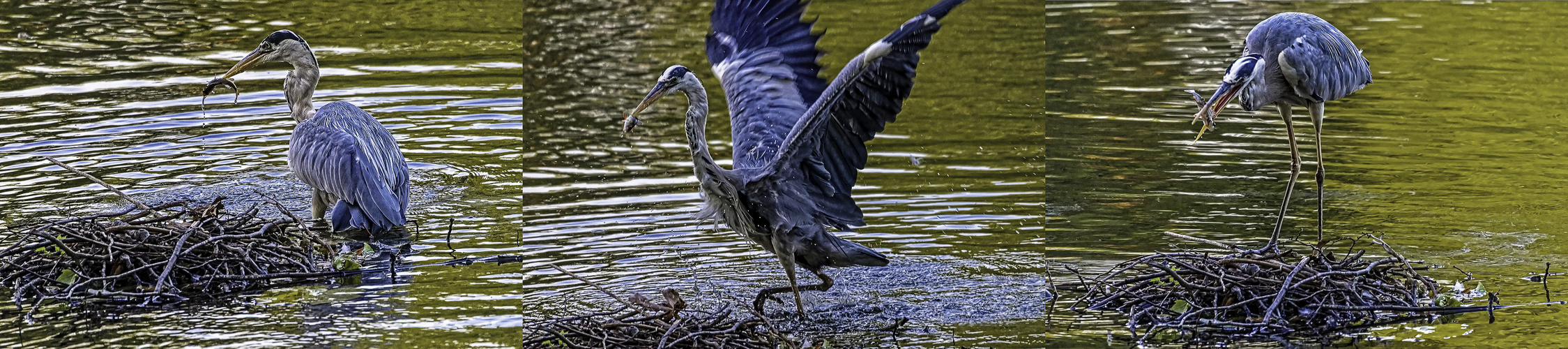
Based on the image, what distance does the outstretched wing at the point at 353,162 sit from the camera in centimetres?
695

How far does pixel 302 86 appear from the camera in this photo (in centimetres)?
784

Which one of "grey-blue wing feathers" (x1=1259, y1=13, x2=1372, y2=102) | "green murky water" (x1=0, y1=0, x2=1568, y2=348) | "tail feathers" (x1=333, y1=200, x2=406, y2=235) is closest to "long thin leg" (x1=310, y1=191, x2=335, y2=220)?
"tail feathers" (x1=333, y1=200, x2=406, y2=235)

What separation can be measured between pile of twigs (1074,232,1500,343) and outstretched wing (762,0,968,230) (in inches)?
45.5

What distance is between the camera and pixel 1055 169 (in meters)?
8.90

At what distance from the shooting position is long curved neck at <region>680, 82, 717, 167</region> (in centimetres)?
560

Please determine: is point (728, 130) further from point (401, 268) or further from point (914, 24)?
point (914, 24)

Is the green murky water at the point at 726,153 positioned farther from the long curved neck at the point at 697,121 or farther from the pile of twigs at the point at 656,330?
the long curved neck at the point at 697,121

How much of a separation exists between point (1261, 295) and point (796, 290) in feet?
6.11

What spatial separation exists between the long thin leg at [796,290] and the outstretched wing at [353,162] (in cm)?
194

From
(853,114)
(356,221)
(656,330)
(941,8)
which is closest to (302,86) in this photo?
(356,221)

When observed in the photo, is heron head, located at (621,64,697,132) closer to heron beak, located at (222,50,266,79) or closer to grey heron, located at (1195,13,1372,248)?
grey heron, located at (1195,13,1372,248)

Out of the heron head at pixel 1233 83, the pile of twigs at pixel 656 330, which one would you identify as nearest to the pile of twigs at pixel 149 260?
the pile of twigs at pixel 656 330

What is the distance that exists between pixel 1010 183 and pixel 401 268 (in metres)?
3.64

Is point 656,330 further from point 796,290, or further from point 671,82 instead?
point 671,82
